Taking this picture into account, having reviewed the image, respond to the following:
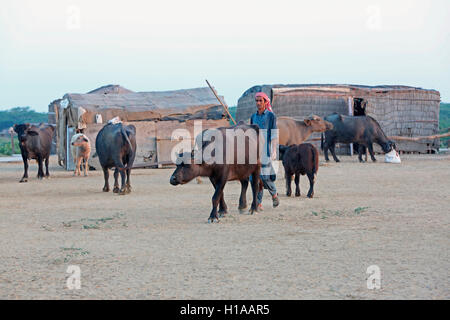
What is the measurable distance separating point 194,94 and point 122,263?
1880 centimetres

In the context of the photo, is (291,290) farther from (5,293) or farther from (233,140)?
(233,140)

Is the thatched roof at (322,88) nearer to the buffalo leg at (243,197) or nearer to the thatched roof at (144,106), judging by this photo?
the thatched roof at (144,106)

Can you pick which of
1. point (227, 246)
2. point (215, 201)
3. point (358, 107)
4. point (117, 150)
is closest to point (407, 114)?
point (358, 107)

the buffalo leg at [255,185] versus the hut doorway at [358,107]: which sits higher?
the hut doorway at [358,107]

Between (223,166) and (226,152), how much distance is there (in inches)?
9.0

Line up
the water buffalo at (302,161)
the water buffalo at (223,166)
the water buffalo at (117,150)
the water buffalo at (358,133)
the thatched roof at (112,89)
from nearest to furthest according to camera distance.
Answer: the water buffalo at (223,166) < the water buffalo at (302,161) < the water buffalo at (117,150) < the water buffalo at (358,133) < the thatched roof at (112,89)

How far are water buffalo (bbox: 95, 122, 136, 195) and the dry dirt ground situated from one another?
3.05 ft

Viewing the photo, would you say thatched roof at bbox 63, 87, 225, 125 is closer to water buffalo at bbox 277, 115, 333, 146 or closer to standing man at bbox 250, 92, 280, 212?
water buffalo at bbox 277, 115, 333, 146

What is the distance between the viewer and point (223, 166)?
8875 millimetres

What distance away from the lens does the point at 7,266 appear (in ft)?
19.8

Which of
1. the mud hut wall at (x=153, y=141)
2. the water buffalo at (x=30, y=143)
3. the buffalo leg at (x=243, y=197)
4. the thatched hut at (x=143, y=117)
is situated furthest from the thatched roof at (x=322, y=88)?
the buffalo leg at (x=243, y=197)

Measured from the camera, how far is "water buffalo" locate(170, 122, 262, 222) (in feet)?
28.8

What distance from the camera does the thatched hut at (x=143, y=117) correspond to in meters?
21.5

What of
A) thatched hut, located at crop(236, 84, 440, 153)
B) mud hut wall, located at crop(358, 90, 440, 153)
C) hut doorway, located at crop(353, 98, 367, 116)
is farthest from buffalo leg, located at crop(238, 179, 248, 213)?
hut doorway, located at crop(353, 98, 367, 116)
